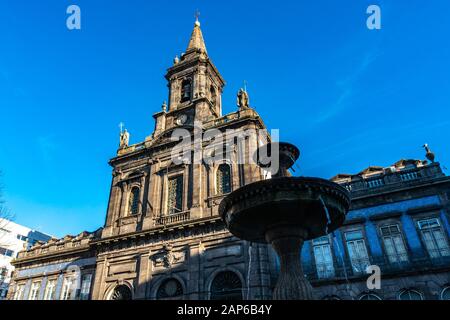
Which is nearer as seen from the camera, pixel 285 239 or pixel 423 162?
pixel 285 239

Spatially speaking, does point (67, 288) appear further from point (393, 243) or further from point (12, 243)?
point (12, 243)

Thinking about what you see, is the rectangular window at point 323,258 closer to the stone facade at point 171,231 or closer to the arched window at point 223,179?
the stone facade at point 171,231

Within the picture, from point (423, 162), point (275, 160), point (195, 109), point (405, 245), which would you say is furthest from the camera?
point (195, 109)

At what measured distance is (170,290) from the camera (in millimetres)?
16891

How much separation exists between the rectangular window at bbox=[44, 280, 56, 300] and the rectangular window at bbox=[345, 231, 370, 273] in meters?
17.1

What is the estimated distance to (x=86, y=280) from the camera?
2033 centimetres

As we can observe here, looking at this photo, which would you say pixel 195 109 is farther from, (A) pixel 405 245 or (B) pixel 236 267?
(A) pixel 405 245

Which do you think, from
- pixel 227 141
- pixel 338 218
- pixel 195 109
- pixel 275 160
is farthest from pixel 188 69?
pixel 338 218

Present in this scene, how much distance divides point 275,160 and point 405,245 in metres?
7.46

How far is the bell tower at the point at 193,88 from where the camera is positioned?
76.1ft

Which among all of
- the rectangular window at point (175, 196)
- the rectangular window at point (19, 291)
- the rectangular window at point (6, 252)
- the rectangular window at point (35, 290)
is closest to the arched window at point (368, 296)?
the rectangular window at point (175, 196)

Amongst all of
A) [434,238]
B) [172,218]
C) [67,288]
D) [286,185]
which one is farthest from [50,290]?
[434,238]

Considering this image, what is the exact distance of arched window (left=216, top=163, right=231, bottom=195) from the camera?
1857cm

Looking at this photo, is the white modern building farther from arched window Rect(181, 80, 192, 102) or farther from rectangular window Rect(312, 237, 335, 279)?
rectangular window Rect(312, 237, 335, 279)
